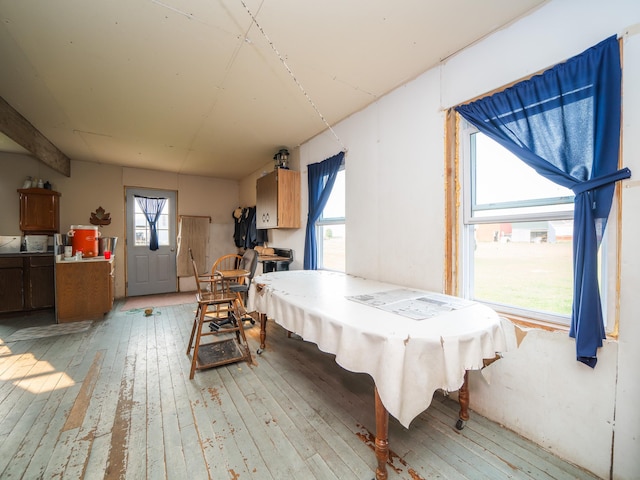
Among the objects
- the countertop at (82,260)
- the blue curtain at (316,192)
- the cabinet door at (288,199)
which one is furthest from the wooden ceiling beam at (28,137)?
the blue curtain at (316,192)

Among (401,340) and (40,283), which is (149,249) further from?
(401,340)

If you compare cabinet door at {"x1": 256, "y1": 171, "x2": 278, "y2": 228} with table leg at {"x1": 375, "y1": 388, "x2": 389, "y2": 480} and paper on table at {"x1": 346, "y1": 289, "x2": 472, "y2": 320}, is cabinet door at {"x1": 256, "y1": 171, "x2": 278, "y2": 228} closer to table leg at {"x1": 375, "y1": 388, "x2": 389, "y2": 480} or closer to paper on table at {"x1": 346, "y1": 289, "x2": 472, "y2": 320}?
paper on table at {"x1": 346, "y1": 289, "x2": 472, "y2": 320}

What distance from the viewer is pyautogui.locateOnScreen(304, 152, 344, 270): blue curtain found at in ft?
10.5

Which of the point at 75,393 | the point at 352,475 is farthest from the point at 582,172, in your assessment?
the point at 75,393

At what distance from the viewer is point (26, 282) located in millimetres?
3869

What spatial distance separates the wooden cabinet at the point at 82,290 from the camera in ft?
11.6

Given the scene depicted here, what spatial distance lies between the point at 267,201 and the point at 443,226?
2767mm

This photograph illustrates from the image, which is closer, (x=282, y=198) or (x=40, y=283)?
(x=282, y=198)

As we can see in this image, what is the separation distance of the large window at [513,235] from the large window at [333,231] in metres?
1.56

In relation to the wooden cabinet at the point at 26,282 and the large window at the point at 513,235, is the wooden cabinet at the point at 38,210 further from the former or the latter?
the large window at the point at 513,235

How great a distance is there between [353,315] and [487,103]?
67.9 inches

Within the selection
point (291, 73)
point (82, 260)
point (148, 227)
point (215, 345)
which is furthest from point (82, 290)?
point (291, 73)

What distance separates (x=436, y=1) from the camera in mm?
1519

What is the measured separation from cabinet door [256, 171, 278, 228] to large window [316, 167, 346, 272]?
74 cm
